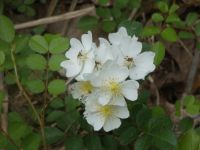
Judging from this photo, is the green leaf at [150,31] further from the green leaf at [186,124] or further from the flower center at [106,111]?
the flower center at [106,111]

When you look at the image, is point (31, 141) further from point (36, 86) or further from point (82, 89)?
point (82, 89)

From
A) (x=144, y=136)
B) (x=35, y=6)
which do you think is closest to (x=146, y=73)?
(x=144, y=136)

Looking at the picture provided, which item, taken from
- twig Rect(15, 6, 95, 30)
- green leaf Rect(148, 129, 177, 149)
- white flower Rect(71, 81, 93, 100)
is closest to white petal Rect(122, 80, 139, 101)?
white flower Rect(71, 81, 93, 100)

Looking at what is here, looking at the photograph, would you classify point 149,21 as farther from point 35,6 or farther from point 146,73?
point 146,73

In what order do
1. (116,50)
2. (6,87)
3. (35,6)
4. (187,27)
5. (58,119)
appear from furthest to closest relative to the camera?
(35,6)
(6,87)
(187,27)
(58,119)
(116,50)

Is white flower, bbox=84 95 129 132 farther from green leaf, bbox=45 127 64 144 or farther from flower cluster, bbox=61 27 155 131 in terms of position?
green leaf, bbox=45 127 64 144

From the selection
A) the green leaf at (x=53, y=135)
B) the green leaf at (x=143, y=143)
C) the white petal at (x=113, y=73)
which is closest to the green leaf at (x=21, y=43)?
the green leaf at (x=53, y=135)
